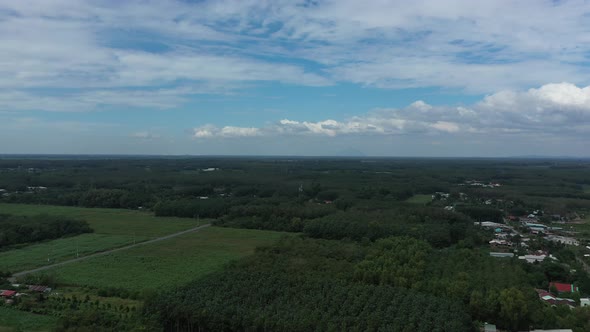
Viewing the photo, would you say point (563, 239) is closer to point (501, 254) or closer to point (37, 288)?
point (501, 254)

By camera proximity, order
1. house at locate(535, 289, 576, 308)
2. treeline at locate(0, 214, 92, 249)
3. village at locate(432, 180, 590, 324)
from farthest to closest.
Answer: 1. treeline at locate(0, 214, 92, 249)
2. village at locate(432, 180, 590, 324)
3. house at locate(535, 289, 576, 308)

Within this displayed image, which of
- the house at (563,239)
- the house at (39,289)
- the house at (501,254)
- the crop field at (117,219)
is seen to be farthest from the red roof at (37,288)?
the house at (563,239)

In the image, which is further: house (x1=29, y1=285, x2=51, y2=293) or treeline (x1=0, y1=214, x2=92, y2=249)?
treeline (x1=0, y1=214, x2=92, y2=249)

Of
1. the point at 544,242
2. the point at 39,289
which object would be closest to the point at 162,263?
the point at 39,289

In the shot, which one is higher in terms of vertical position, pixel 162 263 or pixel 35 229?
pixel 35 229

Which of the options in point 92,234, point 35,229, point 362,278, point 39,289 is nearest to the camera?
point 39,289

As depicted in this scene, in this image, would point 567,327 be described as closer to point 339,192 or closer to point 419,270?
point 419,270

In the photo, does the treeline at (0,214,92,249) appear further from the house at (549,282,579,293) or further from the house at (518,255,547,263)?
A: the house at (549,282,579,293)


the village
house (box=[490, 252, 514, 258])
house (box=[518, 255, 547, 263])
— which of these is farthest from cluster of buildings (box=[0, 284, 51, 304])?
house (box=[518, 255, 547, 263])
